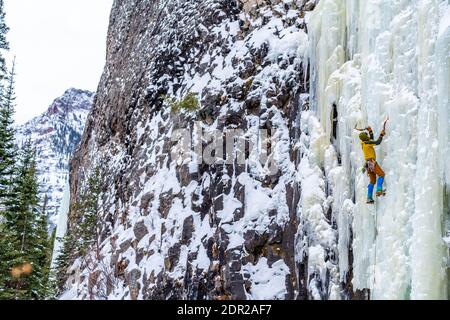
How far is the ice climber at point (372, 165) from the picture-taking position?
8.49 metres

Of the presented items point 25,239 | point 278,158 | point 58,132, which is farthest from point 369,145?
point 58,132

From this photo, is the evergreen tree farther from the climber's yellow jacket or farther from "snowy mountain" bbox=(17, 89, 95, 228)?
"snowy mountain" bbox=(17, 89, 95, 228)

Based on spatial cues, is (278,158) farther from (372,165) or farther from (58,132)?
(58,132)

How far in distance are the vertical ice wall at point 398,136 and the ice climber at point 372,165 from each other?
0.44 ft

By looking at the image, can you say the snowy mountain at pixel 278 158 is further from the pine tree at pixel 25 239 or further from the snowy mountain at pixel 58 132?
the snowy mountain at pixel 58 132

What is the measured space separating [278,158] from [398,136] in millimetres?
4600

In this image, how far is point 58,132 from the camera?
114 meters

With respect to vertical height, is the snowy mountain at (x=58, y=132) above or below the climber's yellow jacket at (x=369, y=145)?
above

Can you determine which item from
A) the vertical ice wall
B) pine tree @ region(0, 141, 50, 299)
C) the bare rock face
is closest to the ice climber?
the vertical ice wall

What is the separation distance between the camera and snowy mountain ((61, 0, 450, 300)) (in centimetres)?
786
